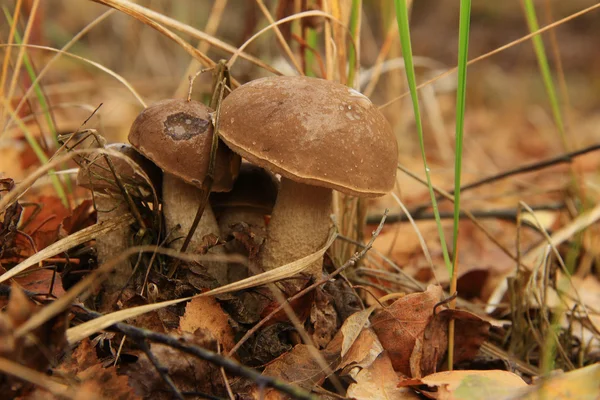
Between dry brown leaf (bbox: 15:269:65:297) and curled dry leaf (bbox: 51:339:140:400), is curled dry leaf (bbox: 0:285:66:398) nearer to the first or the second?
curled dry leaf (bbox: 51:339:140:400)

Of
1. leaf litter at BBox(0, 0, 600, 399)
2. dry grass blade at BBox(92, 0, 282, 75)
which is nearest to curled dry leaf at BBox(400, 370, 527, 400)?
leaf litter at BBox(0, 0, 600, 399)

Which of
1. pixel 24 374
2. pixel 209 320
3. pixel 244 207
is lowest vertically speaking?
pixel 209 320

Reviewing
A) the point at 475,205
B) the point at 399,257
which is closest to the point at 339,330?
the point at 399,257

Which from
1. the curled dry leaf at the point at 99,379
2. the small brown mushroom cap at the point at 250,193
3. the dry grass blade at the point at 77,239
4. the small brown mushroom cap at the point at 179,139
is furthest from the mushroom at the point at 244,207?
the curled dry leaf at the point at 99,379

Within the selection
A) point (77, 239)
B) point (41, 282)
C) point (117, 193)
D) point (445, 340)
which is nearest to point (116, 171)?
point (117, 193)

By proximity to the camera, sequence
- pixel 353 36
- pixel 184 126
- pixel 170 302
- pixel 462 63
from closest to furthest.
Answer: pixel 170 302 < pixel 462 63 < pixel 184 126 < pixel 353 36

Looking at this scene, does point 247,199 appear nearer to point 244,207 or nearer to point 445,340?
point 244,207

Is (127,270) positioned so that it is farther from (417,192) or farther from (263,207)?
(417,192)
